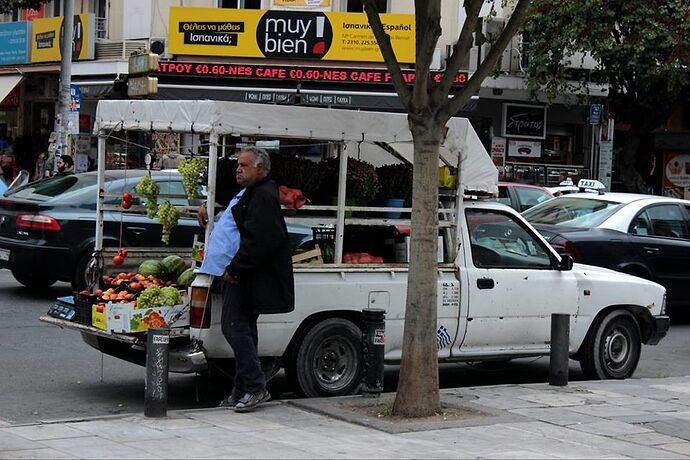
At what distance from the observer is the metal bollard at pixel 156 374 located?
826 centimetres

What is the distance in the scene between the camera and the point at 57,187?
14773mm

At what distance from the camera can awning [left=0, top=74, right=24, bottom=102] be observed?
2986 centimetres

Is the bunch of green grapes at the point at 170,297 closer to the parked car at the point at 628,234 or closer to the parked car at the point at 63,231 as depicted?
the parked car at the point at 63,231

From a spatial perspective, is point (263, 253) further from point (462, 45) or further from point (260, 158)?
point (462, 45)

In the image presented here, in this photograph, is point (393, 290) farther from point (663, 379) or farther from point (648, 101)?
point (648, 101)

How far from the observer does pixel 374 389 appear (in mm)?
→ 9164

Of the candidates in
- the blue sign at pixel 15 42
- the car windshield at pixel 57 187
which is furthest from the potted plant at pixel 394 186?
the blue sign at pixel 15 42

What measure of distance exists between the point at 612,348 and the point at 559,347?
1180 millimetres

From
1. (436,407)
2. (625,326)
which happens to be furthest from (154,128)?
(625,326)

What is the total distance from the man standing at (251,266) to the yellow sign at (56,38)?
68.0 ft

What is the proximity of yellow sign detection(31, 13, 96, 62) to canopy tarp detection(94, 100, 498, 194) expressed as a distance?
1896cm

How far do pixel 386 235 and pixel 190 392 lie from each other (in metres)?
2.22

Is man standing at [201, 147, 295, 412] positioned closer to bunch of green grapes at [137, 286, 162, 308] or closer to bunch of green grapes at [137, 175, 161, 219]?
bunch of green grapes at [137, 286, 162, 308]

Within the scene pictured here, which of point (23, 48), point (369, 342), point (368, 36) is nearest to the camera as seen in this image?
point (369, 342)
